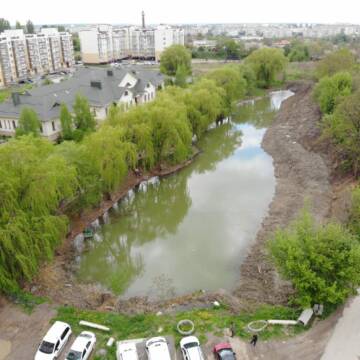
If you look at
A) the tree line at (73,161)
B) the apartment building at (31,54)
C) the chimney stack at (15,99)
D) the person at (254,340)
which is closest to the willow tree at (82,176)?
the tree line at (73,161)

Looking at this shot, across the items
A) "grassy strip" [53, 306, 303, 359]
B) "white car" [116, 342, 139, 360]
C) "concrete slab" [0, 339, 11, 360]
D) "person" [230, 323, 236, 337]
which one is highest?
"white car" [116, 342, 139, 360]

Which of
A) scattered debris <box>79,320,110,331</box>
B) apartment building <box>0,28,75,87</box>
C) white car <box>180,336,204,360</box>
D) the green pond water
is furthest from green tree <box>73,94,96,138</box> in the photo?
apartment building <box>0,28,75,87</box>

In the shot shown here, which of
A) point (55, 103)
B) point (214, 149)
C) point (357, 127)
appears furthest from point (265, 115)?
point (55, 103)

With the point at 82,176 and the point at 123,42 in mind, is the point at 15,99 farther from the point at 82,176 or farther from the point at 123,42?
the point at 123,42

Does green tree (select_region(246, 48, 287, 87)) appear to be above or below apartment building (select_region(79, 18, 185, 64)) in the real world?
below

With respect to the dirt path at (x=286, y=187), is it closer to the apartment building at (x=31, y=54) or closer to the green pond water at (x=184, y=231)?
the green pond water at (x=184, y=231)

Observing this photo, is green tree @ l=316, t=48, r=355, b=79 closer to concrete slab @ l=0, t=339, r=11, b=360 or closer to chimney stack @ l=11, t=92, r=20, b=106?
chimney stack @ l=11, t=92, r=20, b=106
